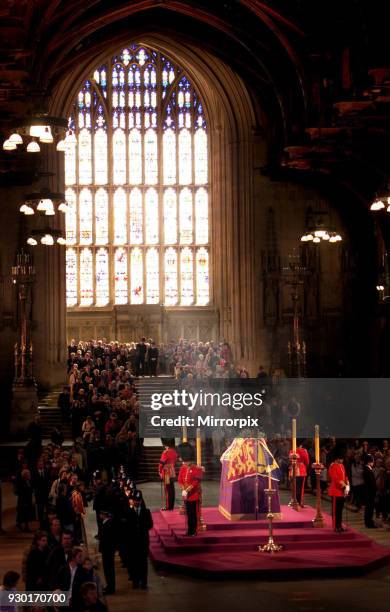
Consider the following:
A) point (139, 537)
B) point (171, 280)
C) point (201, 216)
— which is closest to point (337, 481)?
point (139, 537)

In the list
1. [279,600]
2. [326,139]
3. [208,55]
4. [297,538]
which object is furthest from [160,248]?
[279,600]

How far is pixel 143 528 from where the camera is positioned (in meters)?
15.3

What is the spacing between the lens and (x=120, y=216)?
40719 mm

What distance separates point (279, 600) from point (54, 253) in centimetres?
2427

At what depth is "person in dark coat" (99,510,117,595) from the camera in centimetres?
1476

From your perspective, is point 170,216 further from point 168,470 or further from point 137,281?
point 168,470

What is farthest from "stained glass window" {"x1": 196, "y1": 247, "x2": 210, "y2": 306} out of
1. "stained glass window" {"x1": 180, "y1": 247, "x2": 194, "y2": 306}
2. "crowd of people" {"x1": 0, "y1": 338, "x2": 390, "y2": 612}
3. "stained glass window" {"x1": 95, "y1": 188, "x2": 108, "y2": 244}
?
"stained glass window" {"x1": 95, "y1": 188, "x2": 108, "y2": 244}

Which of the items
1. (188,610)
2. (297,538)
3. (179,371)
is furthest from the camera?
(179,371)

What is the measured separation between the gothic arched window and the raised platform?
71.4 feet

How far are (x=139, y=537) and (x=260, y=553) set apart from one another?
8.81ft

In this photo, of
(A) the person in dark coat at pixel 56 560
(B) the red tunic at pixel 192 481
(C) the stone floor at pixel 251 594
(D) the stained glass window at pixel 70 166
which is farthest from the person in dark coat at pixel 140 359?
(A) the person in dark coat at pixel 56 560

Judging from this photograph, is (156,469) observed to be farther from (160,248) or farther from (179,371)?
(160,248)

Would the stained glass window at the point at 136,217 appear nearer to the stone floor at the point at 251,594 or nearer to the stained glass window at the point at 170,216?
the stained glass window at the point at 170,216

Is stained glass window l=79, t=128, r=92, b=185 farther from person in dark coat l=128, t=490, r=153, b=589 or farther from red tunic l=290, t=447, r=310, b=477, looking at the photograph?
person in dark coat l=128, t=490, r=153, b=589
